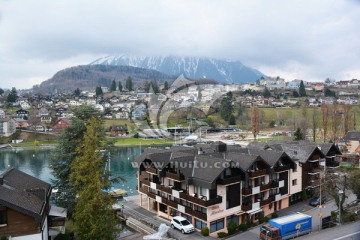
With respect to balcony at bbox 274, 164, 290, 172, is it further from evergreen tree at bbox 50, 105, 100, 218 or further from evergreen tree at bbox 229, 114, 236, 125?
evergreen tree at bbox 229, 114, 236, 125

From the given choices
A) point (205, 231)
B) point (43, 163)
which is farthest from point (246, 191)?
point (43, 163)

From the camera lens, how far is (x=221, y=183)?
599 inches

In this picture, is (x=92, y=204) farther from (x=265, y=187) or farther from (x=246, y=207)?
(x=265, y=187)

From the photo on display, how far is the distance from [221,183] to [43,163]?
32.2m

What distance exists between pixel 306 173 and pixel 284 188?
101 inches

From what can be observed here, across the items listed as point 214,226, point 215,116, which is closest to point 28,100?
point 215,116

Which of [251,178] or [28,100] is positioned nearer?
[251,178]

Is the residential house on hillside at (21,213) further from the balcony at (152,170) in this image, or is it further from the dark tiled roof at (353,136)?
the dark tiled roof at (353,136)

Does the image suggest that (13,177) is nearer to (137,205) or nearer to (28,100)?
(137,205)

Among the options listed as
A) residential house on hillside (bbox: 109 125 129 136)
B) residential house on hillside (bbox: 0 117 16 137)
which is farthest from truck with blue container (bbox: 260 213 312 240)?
residential house on hillside (bbox: 0 117 16 137)

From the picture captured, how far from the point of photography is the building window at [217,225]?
1514 centimetres

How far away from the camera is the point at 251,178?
1648 cm

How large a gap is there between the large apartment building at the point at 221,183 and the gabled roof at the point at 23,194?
18.5 ft

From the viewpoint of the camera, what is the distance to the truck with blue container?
13930 mm
